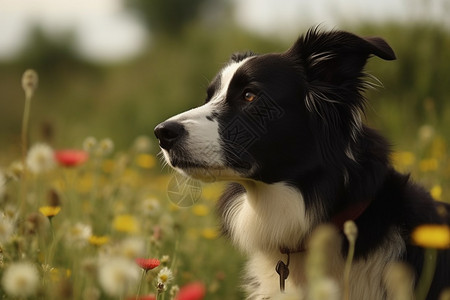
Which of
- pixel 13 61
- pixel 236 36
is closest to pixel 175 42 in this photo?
pixel 236 36

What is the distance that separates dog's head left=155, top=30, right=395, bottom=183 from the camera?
2643mm

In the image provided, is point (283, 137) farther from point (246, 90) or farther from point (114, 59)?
point (114, 59)

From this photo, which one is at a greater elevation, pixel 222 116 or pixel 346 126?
pixel 222 116

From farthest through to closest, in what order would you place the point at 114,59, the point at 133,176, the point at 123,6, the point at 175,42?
the point at 123,6 < the point at 114,59 < the point at 175,42 < the point at 133,176

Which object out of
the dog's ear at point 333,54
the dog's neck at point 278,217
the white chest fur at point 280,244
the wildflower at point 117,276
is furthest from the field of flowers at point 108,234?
the dog's ear at point 333,54

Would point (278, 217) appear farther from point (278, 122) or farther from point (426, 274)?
point (426, 274)

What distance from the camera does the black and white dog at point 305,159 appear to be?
2.55 m

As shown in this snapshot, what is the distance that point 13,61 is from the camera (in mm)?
20781

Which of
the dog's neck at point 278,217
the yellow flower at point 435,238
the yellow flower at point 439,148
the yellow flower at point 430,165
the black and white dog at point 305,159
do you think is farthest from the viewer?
the yellow flower at point 439,148

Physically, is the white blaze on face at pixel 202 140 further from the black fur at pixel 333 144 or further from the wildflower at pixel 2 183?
the wildflower at pixel 2 183

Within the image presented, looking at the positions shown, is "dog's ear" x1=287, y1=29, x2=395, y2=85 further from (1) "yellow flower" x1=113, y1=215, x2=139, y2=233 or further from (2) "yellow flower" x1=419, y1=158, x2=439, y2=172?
(2) "yellow flower" x1=419, y1=158, x2=439, y2=172

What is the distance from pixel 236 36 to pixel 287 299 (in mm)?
10875

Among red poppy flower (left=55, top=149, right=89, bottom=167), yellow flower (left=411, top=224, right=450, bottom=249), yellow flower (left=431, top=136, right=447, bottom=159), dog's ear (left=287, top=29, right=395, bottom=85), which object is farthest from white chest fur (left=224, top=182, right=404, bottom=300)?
yellow flower (left=431, top=136, right=447, bottom=159)

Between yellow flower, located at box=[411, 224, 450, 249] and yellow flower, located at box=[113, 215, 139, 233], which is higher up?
yellow flower, located at box=[411, 224, 450, 249]
